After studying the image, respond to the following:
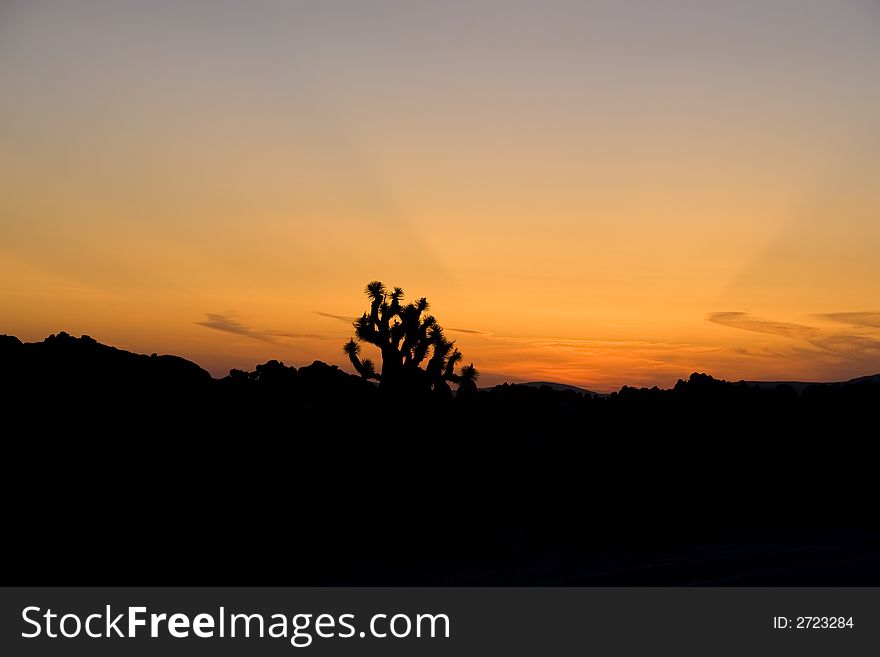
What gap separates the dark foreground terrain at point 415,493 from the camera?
15.6m

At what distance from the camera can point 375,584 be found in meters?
15.9

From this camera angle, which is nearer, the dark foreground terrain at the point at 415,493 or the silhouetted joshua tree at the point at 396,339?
the dark foreground terrain at the point at 415,493

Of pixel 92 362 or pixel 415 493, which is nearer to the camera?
pixel 415 493

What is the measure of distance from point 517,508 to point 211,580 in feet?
36.4

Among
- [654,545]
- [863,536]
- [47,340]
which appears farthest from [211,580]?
[47,340]

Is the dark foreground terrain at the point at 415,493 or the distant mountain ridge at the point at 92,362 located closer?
the dark foreground terrain at the point at 415,493

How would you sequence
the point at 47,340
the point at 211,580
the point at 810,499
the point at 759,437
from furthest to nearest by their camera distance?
1. the point at 47,340
2. the point at 759,437
3. the point at 810,499
4. the point at 211,580

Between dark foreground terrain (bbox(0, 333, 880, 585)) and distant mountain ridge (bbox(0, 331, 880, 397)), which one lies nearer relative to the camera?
dark foreground terrain (bbox(0, 333, 880, 585))

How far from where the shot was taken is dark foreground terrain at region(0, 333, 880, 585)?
51.3 feet

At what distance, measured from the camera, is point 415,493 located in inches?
811

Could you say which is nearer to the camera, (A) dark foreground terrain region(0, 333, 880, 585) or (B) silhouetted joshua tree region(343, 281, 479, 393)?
(A) dark foreground terrain region(0, 333, 880, 585)
